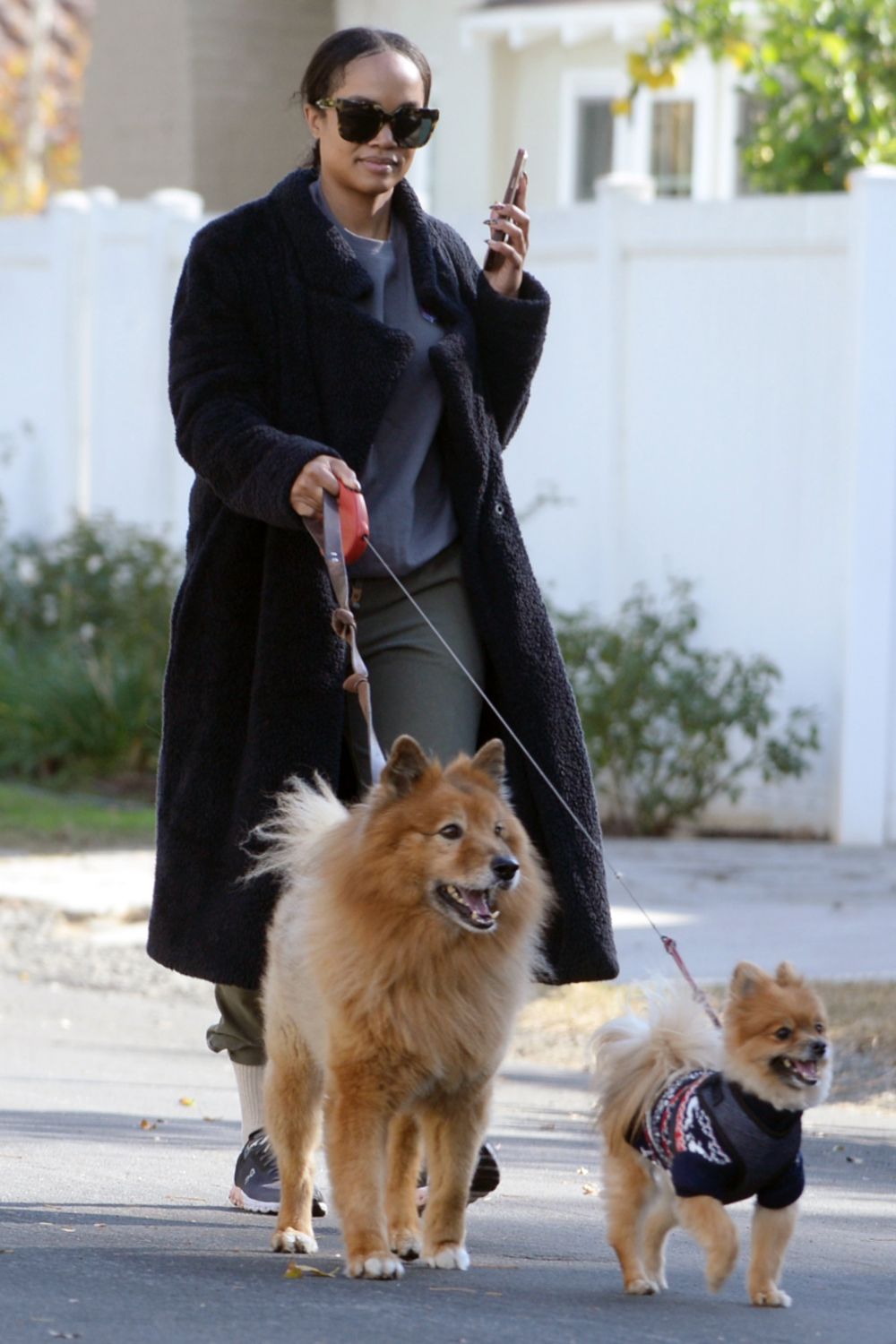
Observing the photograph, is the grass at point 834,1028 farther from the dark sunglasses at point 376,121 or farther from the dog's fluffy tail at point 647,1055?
the dark sunglasses at point 376,121

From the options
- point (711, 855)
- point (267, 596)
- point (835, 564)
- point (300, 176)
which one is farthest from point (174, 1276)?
point (835, 564)

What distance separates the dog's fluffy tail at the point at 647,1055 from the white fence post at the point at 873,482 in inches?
276

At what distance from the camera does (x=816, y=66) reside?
45.6 feet

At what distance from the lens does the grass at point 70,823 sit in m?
11.5

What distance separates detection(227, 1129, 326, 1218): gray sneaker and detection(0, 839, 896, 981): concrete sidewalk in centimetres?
357

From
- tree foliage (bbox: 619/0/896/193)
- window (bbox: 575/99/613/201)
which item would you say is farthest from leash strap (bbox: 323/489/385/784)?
window (bbox: 575/99/613/201)

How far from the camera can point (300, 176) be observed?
5.00 m

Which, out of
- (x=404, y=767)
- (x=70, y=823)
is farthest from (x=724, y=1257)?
(x=70, y=823)

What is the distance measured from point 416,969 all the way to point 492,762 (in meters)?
0.46

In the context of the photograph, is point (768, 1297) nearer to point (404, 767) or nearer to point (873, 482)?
point (404, 767)

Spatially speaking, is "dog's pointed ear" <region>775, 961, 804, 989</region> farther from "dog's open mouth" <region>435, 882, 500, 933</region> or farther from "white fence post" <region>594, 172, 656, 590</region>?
"white fence post" <region>594, 172, 656, 590</region>

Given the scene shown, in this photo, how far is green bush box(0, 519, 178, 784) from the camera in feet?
44.1

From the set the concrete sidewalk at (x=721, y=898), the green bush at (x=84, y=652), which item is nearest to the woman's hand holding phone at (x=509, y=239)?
the concrete sidewalk at (x=721, y=898)

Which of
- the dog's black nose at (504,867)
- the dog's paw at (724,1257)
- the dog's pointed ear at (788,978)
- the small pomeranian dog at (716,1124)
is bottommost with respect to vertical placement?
the dog's paw at (724,1257)
